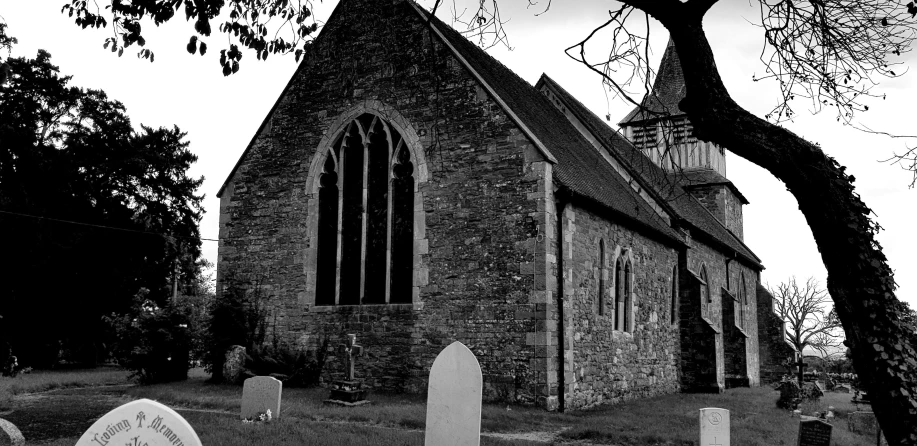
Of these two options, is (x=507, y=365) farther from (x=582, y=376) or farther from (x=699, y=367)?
(x=699, y=367)

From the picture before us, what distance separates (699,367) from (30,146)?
24.7 meters

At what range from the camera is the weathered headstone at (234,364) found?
16.6 m

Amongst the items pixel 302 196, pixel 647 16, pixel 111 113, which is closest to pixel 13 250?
pixel 111 113

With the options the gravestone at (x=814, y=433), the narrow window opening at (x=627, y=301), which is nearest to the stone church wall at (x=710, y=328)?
the narrow window opening at (x=627, y=301)

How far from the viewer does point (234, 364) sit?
1673 cm

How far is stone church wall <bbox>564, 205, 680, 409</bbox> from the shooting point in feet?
49.5

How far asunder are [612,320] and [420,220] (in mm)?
5134

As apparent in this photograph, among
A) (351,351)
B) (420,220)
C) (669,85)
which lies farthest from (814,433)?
(669,85)

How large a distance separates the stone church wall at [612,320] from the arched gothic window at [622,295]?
0.57 feet

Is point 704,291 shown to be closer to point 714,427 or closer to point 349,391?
point 349,391

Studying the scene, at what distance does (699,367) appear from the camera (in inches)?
850

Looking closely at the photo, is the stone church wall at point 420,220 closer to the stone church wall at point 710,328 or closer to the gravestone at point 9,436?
the gravestone at point 9,436

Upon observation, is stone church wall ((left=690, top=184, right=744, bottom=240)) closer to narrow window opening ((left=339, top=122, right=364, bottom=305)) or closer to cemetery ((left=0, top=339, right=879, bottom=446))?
cemetery ((left=0, top=339, right=879, bottom=446))

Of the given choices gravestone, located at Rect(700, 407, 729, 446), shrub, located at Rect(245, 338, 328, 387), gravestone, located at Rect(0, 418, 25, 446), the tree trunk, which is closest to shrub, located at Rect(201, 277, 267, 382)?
shrub, located at Rect(245, 338, 328, 387)
